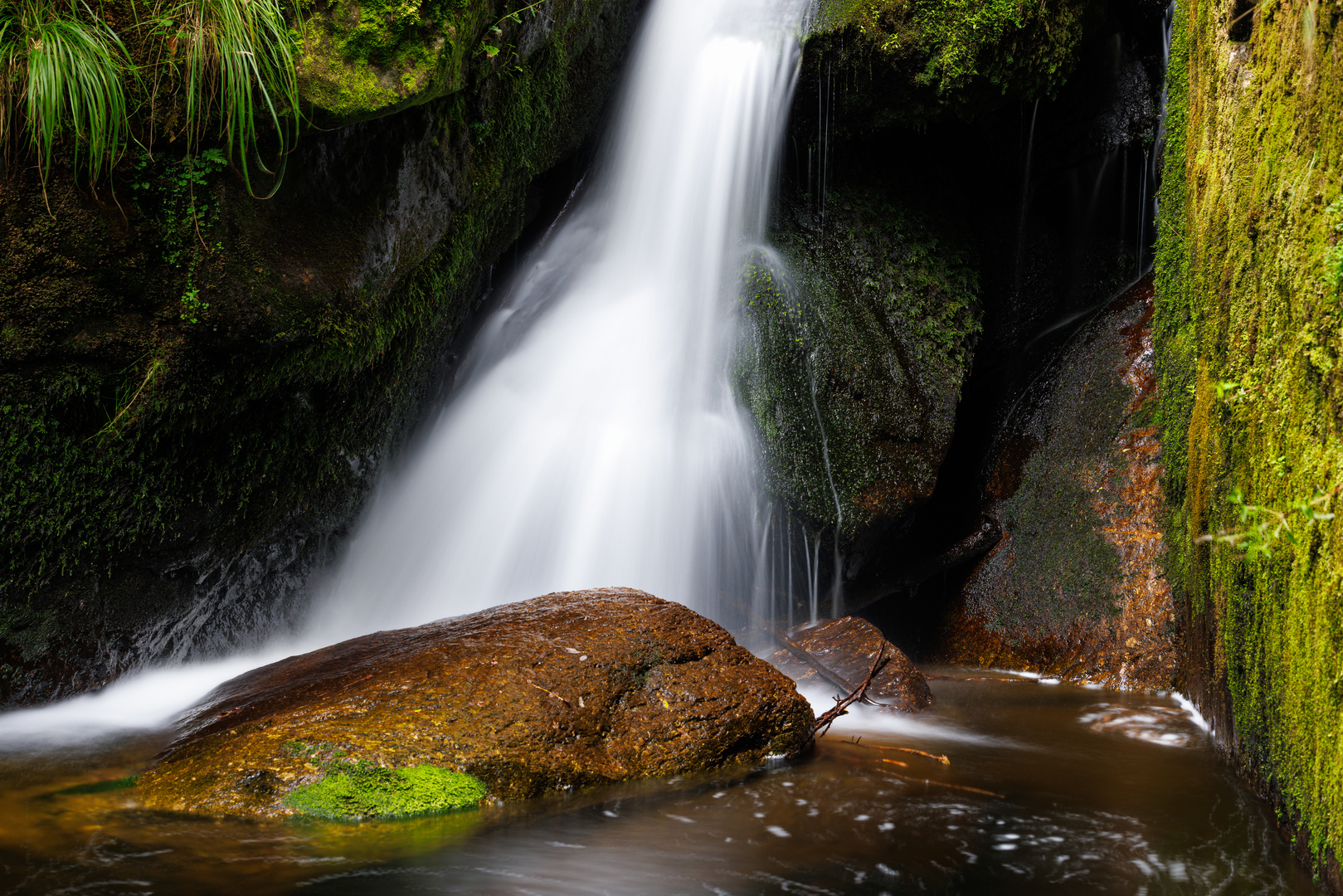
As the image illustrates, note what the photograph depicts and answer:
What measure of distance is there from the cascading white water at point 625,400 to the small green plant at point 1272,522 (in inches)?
151

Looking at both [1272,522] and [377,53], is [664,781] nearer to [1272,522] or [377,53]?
[1272,522]

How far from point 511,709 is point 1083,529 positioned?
5.00m

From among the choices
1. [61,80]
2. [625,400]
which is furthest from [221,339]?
[625,400]

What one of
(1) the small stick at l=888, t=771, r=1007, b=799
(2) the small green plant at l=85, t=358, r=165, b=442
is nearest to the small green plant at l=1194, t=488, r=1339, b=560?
(1) the small stick at l=888, t=771, r=1007, b=799

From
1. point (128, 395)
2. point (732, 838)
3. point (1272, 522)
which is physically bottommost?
point (732, 838)

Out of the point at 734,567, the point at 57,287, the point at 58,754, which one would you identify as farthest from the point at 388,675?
the point at 734,567

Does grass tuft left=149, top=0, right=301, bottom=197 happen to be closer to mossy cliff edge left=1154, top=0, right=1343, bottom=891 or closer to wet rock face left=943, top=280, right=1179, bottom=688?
mossy cliff edge left=1154, top=0, right=1343, bottom=891

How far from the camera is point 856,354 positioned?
7.24m

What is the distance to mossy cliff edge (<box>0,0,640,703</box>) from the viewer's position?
420cm

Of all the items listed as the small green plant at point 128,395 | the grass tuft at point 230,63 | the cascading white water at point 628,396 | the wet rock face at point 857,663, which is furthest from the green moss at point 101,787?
the wet rock face at point 857,663

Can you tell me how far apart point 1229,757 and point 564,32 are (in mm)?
6253

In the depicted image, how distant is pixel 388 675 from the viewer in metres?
3.72

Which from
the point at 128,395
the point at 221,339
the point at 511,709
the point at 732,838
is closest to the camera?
the point at 732,838

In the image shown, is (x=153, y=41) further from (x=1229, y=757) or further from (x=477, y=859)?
(x=1229, y=757)
